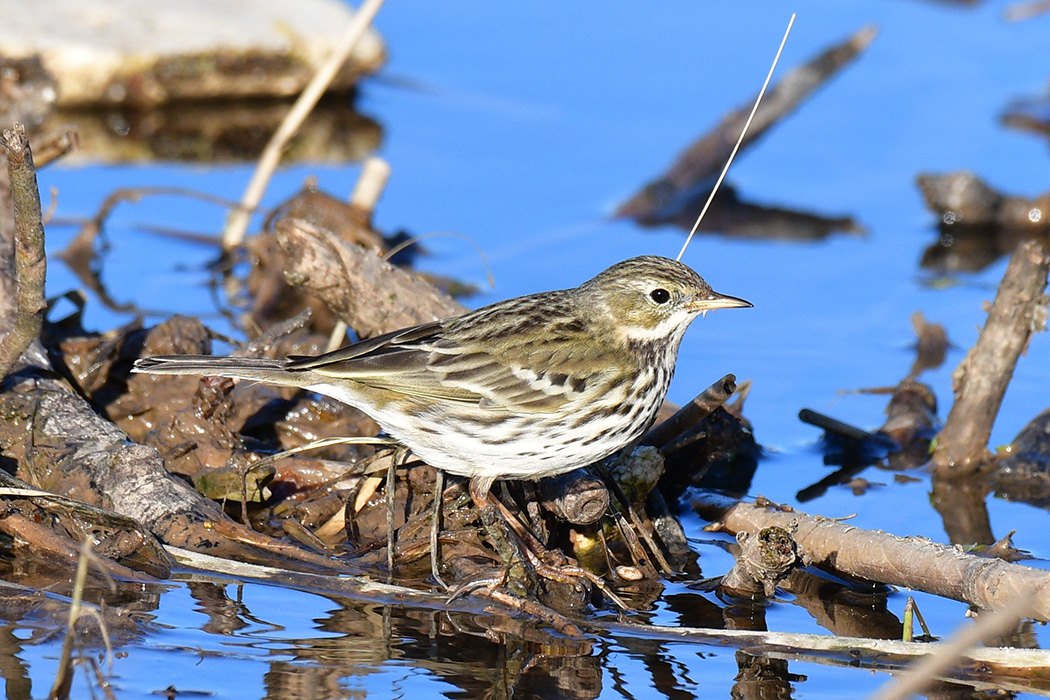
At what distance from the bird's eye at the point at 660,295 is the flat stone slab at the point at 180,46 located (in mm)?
7923

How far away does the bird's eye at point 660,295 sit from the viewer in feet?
22.3

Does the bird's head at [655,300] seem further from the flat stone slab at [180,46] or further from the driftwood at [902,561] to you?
the flat stone slab at [180,46]

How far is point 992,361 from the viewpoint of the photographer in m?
7.65

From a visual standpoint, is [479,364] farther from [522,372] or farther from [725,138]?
[725,138]

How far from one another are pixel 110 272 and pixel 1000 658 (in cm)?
728


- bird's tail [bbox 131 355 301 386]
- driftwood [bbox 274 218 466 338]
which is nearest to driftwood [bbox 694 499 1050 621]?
driftwood [bbox 274 218 466 338]

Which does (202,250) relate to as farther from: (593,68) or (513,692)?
(513,692)

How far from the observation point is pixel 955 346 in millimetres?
9633

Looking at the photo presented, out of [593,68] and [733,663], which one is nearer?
[733,663]

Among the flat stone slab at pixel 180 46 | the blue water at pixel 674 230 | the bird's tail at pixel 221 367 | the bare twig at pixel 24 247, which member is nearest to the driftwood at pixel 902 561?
the blue water at pixel 674 230

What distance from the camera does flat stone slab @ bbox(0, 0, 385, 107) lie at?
13109mm

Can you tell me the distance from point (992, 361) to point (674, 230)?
164 inches

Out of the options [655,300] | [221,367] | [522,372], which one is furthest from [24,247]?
[655,300]

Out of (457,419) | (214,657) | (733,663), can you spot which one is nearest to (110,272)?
(457,419)
